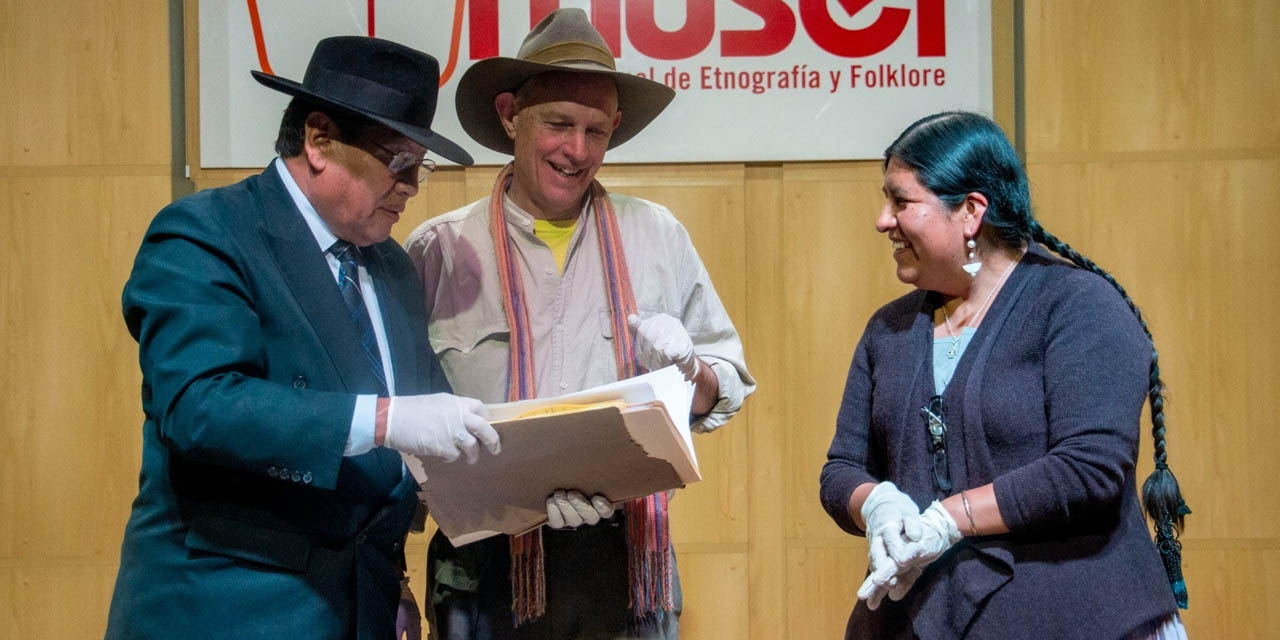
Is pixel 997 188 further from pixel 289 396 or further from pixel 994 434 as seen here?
pixel 289 396

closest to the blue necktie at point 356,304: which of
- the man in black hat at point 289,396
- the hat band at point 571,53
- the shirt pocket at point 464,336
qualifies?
the man in black hat at point 289,396

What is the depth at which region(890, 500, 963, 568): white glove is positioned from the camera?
1530 millimetres

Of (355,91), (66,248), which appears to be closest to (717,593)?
(355,91)

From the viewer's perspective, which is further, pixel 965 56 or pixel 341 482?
pixel 965 56

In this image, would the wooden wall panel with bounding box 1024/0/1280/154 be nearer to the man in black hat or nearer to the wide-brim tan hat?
the wide-brim tan hat

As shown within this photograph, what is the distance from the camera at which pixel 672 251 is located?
205 cm

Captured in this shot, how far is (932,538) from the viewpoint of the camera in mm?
1531

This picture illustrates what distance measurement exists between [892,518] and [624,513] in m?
0.52

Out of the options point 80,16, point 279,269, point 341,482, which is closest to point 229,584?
point 341,482

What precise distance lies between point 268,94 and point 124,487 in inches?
52.2

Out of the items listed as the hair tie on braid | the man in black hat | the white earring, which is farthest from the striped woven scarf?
the hair tie on braid

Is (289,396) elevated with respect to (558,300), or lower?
lower

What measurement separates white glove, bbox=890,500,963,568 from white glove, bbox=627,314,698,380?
0.47 m

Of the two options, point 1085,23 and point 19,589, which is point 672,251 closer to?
point 1085,23
